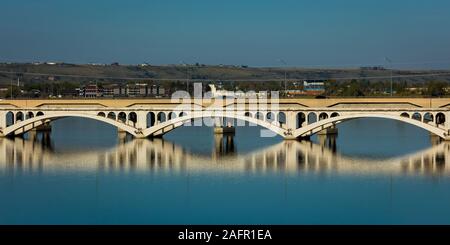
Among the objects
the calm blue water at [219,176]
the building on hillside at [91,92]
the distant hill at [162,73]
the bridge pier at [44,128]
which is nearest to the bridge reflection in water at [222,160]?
the calm blue water at [219,176]

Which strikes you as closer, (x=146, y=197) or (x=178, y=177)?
(x=146, y=197)

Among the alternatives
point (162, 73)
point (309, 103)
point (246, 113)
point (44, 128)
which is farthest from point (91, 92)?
point (162, 73)

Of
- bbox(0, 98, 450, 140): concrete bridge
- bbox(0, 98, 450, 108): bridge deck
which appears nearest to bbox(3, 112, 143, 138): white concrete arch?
bbox(0, 98, 450, 140): concrete bridge

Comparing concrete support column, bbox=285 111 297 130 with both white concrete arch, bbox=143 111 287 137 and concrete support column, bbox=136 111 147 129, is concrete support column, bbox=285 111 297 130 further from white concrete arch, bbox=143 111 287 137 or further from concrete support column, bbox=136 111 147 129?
concrete support column, bbox=136 111 147 129

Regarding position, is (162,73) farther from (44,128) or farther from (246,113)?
(246,113)

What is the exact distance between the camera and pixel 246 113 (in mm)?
49156

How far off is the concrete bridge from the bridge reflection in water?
123 cm

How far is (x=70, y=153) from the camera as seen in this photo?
42.1 m

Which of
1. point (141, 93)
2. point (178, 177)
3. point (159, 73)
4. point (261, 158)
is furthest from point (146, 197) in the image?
point (159, 73)

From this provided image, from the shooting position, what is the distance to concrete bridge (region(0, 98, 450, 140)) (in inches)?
1773
